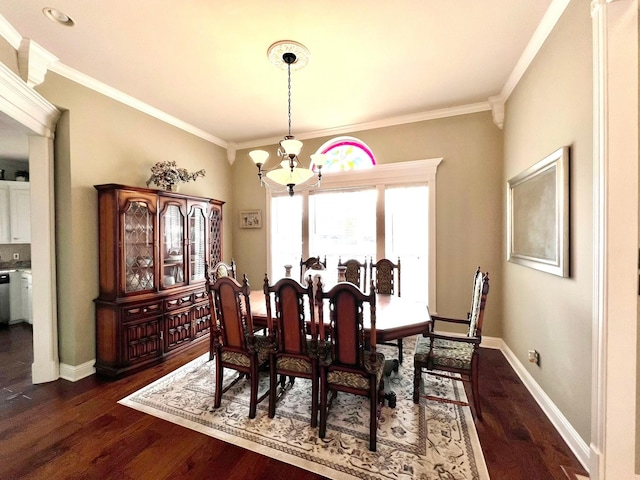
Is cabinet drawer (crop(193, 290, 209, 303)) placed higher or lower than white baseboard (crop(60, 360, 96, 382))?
higher

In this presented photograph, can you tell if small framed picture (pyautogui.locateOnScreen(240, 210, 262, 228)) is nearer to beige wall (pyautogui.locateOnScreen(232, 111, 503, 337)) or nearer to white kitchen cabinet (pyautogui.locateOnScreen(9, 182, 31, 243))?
beige wall (pyautogui.locateOnScreen(232, 111, 503, 337))

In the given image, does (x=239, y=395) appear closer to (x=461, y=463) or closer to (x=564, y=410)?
(x=461, y=463)

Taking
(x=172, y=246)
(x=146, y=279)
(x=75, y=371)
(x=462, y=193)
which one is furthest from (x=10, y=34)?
(x=462, y=193)

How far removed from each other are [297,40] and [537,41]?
194cm

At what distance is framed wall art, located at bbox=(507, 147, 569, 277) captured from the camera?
1.79 meters

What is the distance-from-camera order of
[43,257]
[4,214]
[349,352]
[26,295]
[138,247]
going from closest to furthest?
[349,352]
[43,257]
[138,247]
[26,295]
[4,214]

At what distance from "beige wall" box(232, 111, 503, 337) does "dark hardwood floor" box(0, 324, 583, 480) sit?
1140mm

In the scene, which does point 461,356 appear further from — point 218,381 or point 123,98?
point 123,98

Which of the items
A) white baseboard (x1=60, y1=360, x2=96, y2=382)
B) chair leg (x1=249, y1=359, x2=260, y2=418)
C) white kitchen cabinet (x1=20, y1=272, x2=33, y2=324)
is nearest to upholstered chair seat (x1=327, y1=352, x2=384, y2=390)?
chair leg (x1=249, y1=359, x2=260, y2=418)

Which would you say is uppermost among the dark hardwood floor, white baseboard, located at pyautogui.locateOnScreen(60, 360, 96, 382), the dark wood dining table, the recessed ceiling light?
the recessed ceiling light

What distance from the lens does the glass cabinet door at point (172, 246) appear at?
312 cm

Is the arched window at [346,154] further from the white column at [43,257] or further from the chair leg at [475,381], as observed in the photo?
the white column at [43,257]

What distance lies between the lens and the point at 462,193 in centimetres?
→ 337

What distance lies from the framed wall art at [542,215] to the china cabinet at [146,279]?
3116mm
